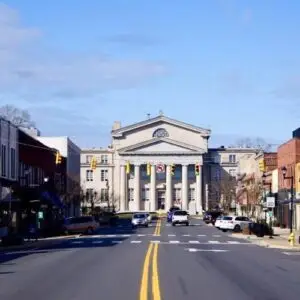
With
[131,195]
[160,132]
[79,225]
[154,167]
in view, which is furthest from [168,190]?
[79,225]

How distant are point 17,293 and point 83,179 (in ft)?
473

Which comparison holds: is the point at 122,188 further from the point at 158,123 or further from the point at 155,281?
the point at 155,281

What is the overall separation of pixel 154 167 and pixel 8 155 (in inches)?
3828

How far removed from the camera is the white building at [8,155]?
6284 centimetres

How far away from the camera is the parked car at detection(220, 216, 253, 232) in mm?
72438

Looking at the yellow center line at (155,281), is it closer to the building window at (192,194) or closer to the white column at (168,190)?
the white column at (168,190)

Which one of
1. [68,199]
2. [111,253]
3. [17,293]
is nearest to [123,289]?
[17,293]

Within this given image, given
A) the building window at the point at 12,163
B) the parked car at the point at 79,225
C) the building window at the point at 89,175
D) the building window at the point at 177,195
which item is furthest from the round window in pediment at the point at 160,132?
the building window at the point at 12,163

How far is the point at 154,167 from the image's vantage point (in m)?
162

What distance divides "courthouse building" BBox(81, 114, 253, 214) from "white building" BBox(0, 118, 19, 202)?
308 ft

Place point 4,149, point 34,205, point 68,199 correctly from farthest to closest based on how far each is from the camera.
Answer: point 68,199 → point 34,205 → point 4,149

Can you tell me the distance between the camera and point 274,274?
2472cm

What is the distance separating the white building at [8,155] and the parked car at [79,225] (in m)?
5.68

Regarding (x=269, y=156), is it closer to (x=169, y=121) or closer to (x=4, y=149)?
(x=4, y=149)
